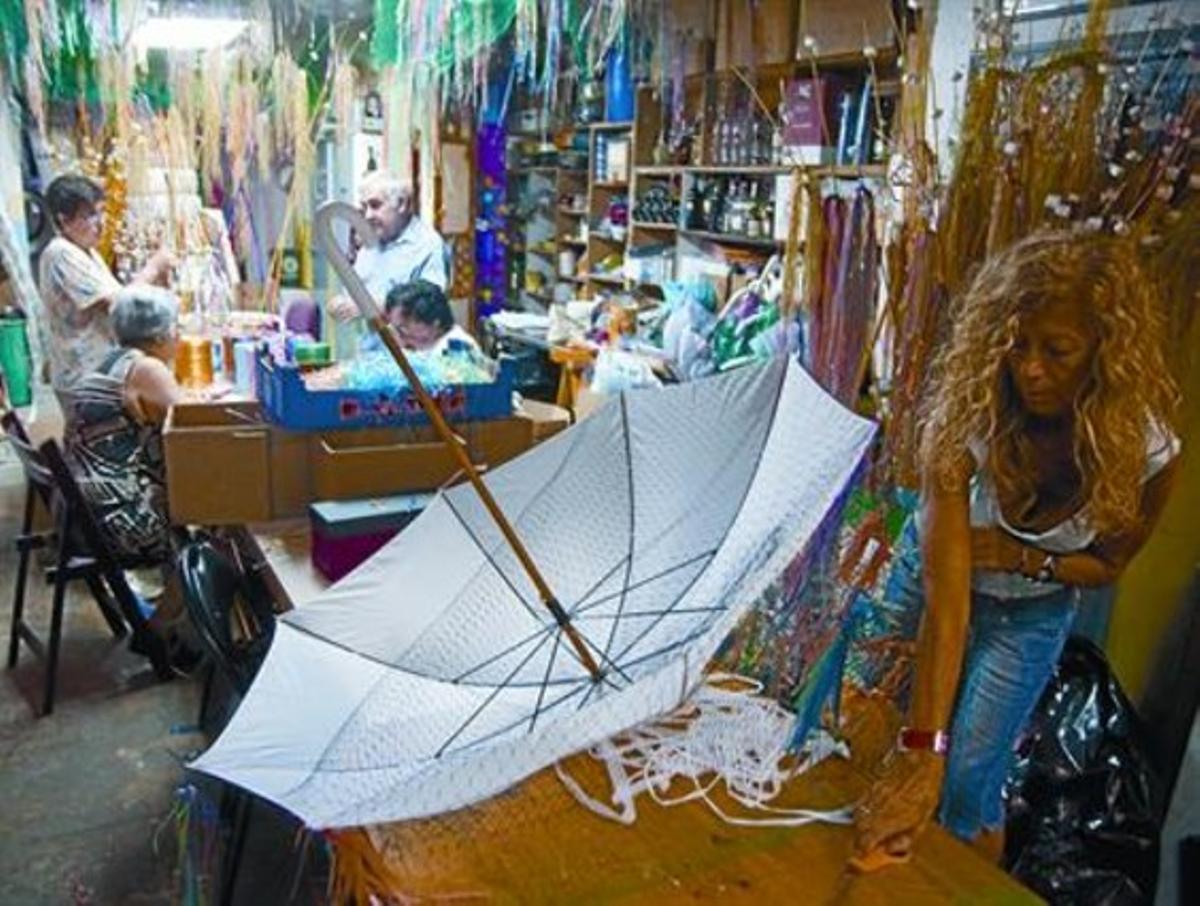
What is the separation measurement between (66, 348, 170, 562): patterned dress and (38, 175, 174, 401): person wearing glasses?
52 centimetres

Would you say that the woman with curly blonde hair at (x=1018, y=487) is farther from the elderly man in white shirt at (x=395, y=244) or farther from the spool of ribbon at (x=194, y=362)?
the elderly man in white shirt at (x=395, y=244)

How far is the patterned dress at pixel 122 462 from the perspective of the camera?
123 inches

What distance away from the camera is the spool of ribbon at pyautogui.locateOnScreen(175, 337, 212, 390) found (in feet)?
11.5

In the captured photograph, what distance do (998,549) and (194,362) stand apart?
3.00 meters

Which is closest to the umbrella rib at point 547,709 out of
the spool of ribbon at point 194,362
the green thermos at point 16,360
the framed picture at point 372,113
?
the spool of ribbon at point 194,362

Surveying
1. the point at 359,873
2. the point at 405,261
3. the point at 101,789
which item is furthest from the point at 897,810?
the point at 405,261

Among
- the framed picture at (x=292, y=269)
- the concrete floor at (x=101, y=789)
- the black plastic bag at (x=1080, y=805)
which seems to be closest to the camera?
the black plastic bag at (x=1080, y=805)

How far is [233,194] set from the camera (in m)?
6.13

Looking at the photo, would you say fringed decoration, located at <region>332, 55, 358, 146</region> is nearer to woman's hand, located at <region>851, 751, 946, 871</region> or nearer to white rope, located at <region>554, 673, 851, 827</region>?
white rope, located at <region>554, 673, 851, 827</region>

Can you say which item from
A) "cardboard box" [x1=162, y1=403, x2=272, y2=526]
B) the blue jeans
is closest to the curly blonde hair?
the blue jeans

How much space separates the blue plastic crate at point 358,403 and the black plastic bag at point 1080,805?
1525mm

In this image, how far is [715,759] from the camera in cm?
127

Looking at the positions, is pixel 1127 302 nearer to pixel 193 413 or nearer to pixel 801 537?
pixel 801 537

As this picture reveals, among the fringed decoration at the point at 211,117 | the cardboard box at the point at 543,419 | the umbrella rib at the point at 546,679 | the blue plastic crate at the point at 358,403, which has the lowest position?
the umbrella rib at the point at 546,679
